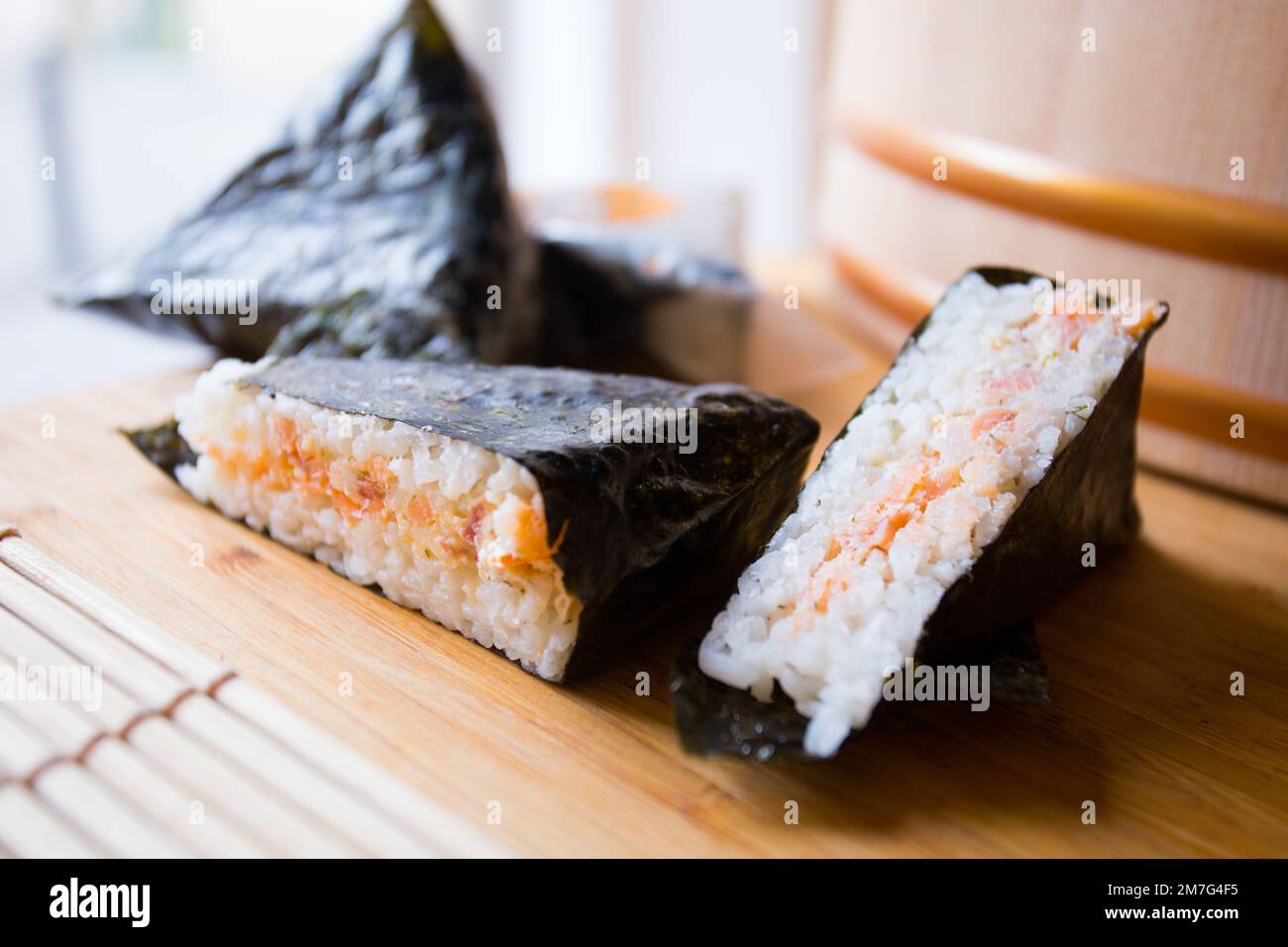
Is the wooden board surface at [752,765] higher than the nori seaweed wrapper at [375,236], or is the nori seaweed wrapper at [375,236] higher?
the nori seaweed wrapper at [375,236]

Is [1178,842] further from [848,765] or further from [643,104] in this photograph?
[643,104]

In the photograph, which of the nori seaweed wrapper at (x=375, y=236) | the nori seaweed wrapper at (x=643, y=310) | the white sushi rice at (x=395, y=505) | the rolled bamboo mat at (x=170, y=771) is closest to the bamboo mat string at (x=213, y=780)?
the rolled bamboo mat at (x=170, y=771)

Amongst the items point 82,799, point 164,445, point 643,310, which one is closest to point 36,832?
point 82,799

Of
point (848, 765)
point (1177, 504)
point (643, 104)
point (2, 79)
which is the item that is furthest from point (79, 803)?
point (643, 104)

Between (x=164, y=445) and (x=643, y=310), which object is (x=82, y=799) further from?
(x=643, y=310)

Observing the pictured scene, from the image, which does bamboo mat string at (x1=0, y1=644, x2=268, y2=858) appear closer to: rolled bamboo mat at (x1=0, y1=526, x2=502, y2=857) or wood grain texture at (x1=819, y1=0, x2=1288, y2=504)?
rolled bamboo mat at (x1=0, y1=526, x2=502, y2=857)

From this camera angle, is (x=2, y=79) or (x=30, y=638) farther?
(x=2, y=79)

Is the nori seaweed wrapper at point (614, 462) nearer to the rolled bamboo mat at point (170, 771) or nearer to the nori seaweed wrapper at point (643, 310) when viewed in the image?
the rolled bamboo mat at point (170, 771)
